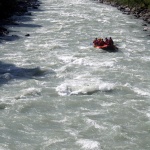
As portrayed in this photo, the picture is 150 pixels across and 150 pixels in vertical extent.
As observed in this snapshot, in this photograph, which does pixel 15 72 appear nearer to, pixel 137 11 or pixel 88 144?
pixel 88 144

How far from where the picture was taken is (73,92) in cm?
1628

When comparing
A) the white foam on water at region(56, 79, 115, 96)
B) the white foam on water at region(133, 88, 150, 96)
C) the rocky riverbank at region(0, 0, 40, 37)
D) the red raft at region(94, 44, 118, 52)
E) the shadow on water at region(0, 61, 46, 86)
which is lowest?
the rocky riverbank at region(0, 0, 40, 37)

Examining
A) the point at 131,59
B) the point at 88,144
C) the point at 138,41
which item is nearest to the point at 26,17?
the point at 138,41

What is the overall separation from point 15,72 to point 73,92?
183 inches

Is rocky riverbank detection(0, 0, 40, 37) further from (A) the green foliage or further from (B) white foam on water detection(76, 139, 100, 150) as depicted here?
(B) white foam on water detection(76, 139, 100, 150)

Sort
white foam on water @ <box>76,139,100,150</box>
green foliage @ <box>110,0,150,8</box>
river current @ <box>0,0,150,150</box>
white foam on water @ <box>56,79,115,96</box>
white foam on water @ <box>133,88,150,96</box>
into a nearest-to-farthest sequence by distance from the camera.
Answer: white foam on water @ <box>76,139,100,150</box>
river current @ <box>0,0,150,150</box>
white foam on water @ <box>133,88,150,96</box>
white foam on water @ <box>56,79,115,96</box>
green foliage @ <box>110,0,150,8</box>

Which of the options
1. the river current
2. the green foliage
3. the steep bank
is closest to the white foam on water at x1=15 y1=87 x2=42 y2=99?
the river current

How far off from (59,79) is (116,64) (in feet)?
13.9

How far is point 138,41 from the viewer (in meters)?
26.8

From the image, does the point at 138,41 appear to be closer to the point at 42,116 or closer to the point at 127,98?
the point at 127,98

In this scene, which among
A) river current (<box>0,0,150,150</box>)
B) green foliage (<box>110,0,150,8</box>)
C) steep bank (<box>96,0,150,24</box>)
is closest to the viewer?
river current (<box>0,0,150,150</box>)

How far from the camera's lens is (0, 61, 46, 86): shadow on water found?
1855cm

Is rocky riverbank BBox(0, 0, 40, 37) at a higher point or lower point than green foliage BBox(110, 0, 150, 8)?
lower

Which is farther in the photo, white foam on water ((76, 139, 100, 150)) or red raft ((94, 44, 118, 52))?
red raft ((94, 44, 118, 52))
